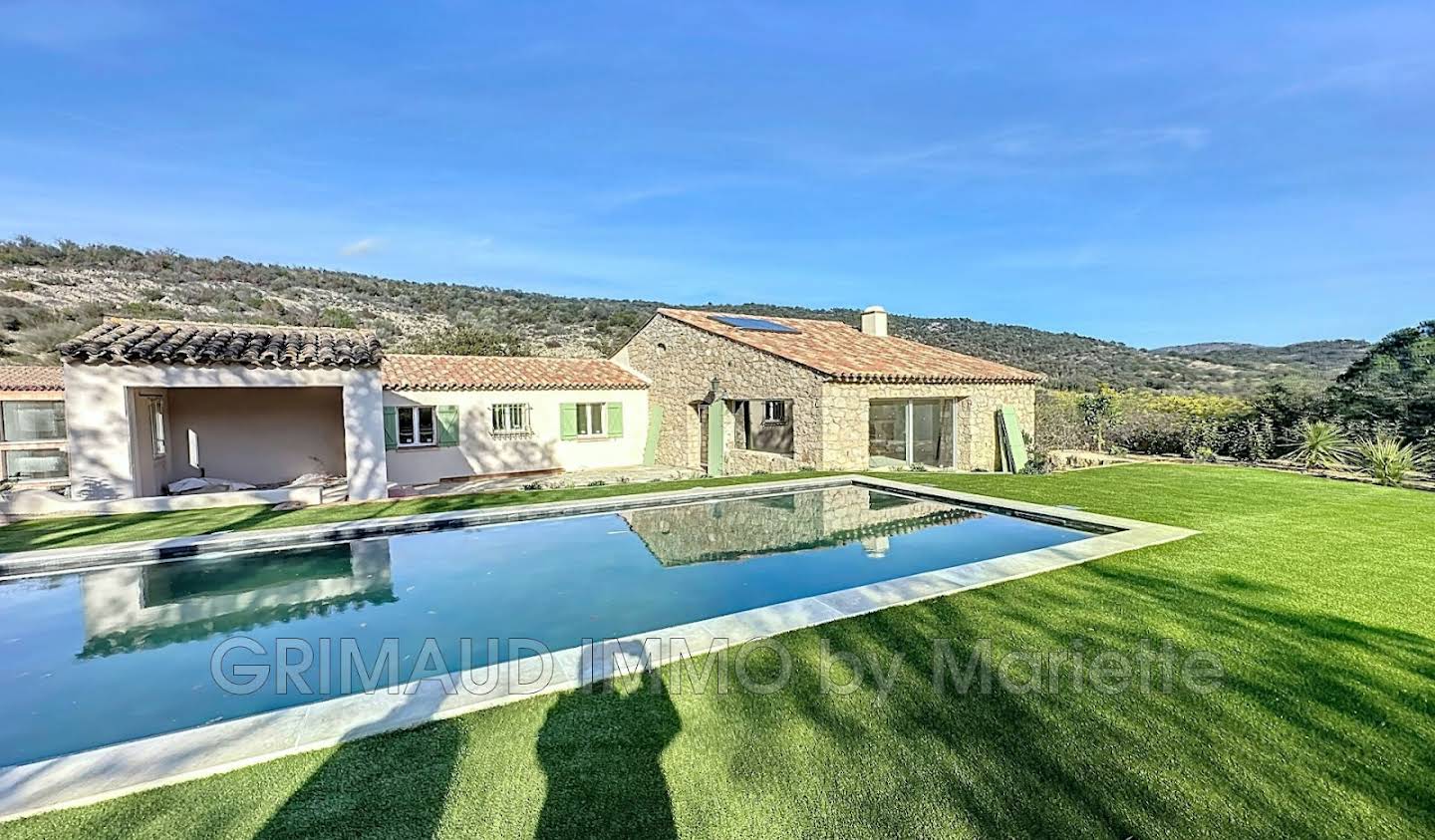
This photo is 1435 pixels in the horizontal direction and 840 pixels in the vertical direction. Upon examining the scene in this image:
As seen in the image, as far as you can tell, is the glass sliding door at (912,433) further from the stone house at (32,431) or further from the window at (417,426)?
the stone house at (32,431)

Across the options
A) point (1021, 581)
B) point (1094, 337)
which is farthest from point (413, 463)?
point (1094, 337)

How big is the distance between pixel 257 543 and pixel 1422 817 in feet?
39.6

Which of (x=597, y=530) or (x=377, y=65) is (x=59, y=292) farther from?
(x=597, y=530)

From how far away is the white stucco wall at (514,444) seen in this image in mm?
17953

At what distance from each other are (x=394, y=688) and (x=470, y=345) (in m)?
29.8

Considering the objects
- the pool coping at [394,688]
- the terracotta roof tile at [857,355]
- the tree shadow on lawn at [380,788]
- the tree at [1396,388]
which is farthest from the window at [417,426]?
the tree at [1396,388]

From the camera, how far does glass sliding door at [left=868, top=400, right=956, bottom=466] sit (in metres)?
19.2

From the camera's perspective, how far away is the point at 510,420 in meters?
19.5

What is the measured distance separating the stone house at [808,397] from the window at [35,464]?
51.7 feet

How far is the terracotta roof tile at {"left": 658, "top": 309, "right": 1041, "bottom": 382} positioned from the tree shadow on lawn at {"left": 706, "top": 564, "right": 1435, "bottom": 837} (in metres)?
11.0

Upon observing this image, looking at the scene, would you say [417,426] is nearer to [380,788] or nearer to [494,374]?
[494,374]

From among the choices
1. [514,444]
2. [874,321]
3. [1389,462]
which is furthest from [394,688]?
[874,321]

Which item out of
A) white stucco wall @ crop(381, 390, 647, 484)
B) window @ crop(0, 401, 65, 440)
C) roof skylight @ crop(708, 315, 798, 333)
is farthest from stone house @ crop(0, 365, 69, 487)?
roof skylight @ crop(708, 315, 798, 333)

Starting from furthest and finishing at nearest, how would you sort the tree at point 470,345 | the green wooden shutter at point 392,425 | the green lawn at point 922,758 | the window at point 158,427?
1. the tree at point 470,345
2. the green wooden shutter at point 392,425
3. the window at point 158,427
4. the green lawn at point 922,758
